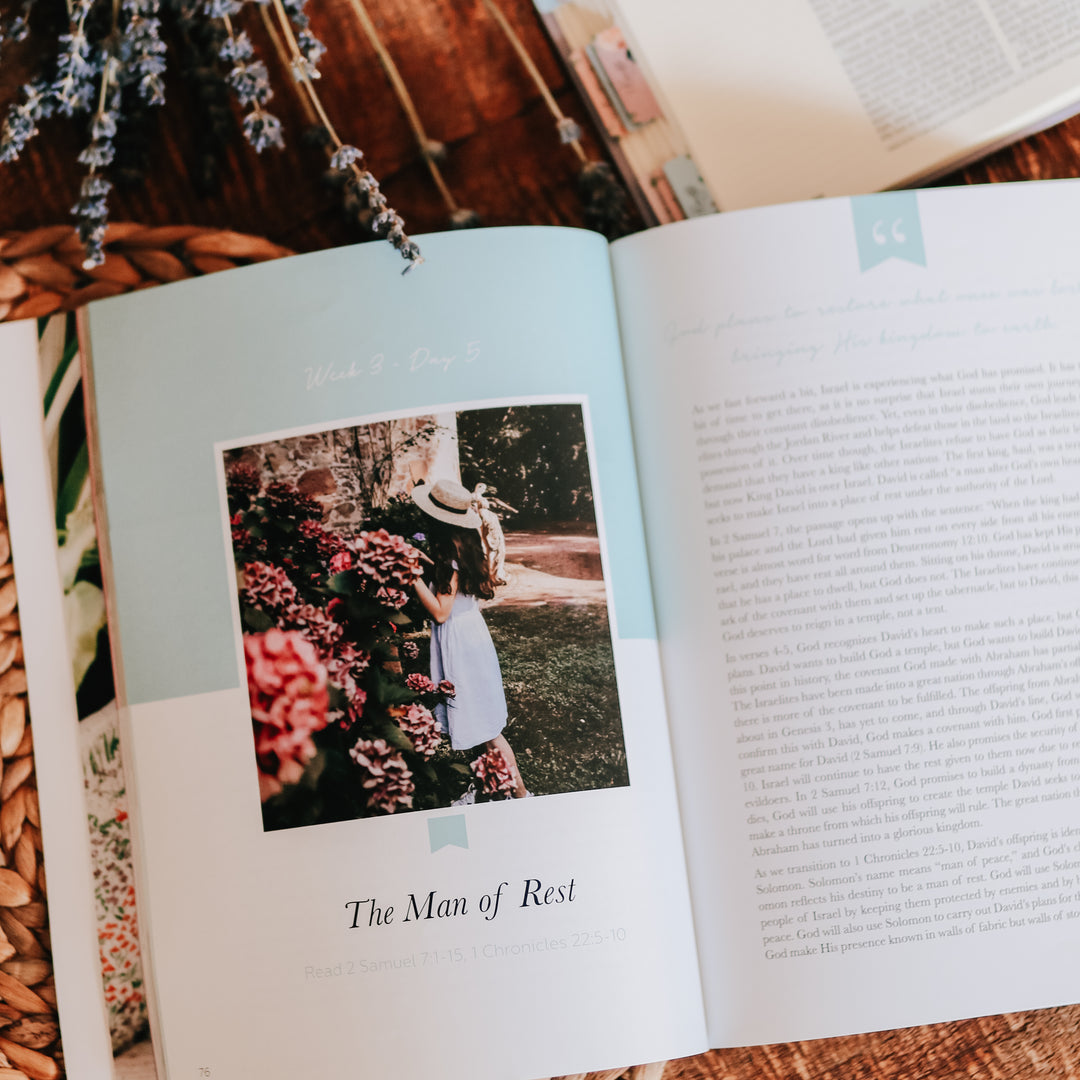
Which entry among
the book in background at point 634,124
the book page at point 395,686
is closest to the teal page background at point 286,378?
the book page at point 395,686

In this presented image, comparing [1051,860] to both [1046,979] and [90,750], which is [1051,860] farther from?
[90,750]

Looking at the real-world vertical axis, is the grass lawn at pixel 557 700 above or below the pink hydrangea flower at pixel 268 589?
below

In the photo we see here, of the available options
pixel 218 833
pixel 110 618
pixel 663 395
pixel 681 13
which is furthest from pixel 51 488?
pixel 681 13

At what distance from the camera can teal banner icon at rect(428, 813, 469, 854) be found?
466 mm

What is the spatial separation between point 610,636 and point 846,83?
1.25ft

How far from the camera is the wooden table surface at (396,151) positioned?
22.5 inches

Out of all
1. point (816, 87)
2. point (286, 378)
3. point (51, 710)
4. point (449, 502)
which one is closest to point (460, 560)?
point (449, 502)

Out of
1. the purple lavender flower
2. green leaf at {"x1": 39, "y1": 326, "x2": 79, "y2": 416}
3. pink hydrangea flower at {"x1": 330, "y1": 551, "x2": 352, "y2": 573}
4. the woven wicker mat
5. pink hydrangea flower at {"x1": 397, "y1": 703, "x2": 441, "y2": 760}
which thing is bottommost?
pink hydrangea flower at {"x1": 397, "y1": 703, "x2": 441, "y2": 760}

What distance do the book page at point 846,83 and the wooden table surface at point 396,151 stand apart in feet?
0.12

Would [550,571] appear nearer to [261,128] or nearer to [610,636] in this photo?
[610,636]

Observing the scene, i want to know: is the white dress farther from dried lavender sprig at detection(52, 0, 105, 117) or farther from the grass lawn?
dried lavender sprig at detection(52, 0, 105, 117)

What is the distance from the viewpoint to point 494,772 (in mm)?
466

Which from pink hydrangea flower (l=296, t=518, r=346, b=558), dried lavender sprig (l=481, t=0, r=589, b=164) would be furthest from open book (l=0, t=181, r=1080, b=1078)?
dried lavender sprig (l=481, t=0, r=589, b=164)

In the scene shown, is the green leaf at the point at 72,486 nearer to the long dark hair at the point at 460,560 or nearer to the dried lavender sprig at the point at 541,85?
the long dark hair at the point at 460,560
